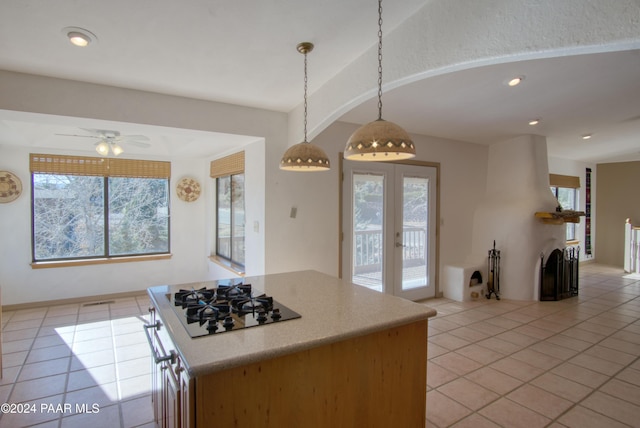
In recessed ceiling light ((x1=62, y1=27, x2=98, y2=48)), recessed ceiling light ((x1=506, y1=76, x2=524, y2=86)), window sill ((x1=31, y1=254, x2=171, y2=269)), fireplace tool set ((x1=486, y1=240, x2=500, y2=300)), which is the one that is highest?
recessed ceiling light ((x1=506, y1=76, x2=524, y2=86))

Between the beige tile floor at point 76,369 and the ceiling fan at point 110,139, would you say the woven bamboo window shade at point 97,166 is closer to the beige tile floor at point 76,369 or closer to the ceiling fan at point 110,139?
the ceiling fan at point 110,139

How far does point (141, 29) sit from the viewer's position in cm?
204

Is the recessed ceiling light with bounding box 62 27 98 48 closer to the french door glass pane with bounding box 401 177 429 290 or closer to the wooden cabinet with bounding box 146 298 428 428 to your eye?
the wooden cabinet with bounding box 146 298 428 428

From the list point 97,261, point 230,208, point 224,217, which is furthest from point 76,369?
point 224,217

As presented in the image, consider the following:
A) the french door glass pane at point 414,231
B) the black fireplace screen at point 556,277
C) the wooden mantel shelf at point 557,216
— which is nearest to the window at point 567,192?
the wooden mantel shelf at point 557,216

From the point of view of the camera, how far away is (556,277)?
505cm

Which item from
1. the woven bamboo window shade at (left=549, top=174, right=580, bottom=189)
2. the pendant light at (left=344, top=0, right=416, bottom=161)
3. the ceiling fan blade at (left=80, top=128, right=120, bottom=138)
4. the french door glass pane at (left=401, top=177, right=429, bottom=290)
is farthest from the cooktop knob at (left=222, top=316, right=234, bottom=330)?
the woven bamboo window shade at (left=549, top=174, right=580, bottom=189)

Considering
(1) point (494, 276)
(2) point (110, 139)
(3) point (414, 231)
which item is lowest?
(1) point (494, 276)

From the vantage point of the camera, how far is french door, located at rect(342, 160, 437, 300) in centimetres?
420

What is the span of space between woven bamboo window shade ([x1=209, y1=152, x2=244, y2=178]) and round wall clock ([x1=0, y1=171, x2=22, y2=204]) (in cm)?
250

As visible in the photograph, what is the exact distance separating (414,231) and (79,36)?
4202 millimetres

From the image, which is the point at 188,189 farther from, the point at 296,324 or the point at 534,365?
the point at 534,365

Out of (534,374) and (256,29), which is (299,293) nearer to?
(256,29)

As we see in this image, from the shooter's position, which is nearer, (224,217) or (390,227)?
(390,227)
